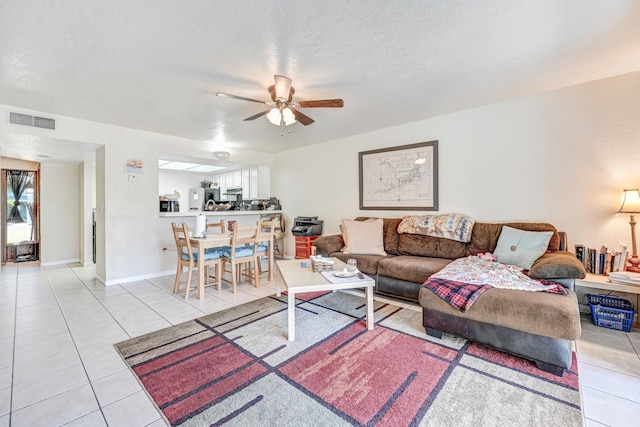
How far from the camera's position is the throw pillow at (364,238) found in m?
3.73

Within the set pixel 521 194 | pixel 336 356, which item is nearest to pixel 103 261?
pixel 336 356

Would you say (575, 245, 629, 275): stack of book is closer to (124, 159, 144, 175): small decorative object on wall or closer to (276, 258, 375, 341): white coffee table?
(276, 258, 375, 341): white coffee table

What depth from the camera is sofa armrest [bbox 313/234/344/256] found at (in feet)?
12.6

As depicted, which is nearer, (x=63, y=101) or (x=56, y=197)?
(x=63, y=101)

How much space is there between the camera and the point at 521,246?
2766mm

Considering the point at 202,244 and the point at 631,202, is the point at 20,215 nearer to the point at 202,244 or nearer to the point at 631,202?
the point at 202,244

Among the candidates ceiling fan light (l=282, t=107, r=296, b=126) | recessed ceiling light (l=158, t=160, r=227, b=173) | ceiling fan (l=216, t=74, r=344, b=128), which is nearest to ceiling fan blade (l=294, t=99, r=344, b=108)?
ceiling fan (l=216, t=74, r=344, b=128)

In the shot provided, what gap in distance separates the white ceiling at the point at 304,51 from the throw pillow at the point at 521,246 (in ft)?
4.93

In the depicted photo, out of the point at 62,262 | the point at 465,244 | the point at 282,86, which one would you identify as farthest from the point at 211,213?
the point at 465,244

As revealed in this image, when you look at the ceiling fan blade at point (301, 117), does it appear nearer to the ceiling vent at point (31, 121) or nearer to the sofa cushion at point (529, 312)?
the sofa cushion at point (529, 312)

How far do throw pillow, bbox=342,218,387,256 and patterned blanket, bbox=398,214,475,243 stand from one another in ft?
1.05

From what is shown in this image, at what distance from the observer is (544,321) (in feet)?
5.90

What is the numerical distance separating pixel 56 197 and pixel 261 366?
19.9 feet

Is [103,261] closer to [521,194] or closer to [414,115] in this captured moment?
[414,115]
